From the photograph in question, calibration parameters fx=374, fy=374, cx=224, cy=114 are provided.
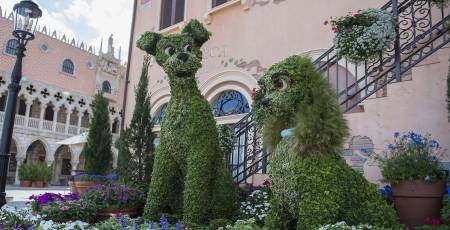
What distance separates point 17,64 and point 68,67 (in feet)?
88.4

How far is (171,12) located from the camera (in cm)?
1115

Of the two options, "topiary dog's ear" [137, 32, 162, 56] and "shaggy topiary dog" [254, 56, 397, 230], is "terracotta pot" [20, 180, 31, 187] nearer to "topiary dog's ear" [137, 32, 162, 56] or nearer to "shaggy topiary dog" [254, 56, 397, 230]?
"topiary dog's ear" [137, 32, 162, 56]

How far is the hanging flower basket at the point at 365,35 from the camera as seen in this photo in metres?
4.81

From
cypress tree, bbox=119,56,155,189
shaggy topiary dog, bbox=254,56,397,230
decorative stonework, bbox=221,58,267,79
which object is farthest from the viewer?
decorative stonework, bbox=221,58,267,79

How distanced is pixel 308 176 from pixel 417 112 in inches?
107

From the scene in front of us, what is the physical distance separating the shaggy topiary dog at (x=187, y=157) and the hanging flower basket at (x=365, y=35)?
6.57ft

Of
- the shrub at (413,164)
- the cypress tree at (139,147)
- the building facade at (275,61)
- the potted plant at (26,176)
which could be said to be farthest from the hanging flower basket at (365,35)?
the potted plant at (26,176)

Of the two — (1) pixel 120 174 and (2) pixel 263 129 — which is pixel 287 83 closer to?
(2) pixel 263 129

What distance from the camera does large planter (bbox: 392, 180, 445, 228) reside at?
4.00 m

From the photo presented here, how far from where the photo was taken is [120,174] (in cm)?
793

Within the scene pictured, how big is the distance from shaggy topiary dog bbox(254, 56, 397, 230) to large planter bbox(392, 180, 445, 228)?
3.36ft

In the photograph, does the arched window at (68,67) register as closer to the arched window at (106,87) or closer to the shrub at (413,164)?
the arched window at (106,87)

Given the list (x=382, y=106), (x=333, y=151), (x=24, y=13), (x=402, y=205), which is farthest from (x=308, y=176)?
(x=24, y=13)

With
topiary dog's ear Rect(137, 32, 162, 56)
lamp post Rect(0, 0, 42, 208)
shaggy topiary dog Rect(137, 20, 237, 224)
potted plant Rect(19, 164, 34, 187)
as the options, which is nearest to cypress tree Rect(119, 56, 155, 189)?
lamp post Rect(0, 0, 42, 208)
